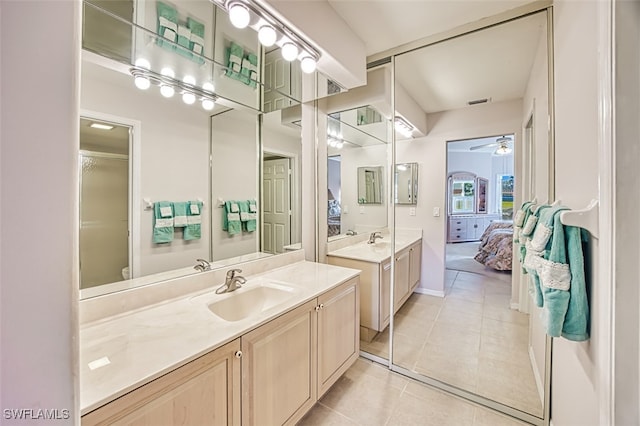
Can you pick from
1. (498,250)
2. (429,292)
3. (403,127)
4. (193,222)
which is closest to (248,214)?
(193,222)

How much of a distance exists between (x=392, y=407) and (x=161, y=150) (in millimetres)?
2214

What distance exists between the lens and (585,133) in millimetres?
954

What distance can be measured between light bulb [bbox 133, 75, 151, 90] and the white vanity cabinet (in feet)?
4.92

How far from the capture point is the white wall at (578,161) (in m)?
0.84

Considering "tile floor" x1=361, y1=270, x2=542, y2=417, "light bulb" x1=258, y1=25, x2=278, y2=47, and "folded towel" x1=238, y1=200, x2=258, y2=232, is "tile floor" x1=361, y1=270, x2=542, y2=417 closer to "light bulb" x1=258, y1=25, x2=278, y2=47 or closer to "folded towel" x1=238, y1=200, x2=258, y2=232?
"folded towel" x1=238, y1=200, x2=258, y2=232

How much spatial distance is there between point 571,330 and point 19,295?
1509 millimetres

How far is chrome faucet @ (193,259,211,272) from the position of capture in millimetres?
1626

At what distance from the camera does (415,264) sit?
3.43 meters

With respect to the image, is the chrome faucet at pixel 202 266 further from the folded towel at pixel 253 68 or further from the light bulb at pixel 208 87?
the folded towel at pixel 253 68

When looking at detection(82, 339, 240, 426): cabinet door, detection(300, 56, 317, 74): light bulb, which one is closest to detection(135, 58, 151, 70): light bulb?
detection(300, 56, 317, 74): light bulb

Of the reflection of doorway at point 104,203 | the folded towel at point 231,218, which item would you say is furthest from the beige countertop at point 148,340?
the folded towel at point 231,218

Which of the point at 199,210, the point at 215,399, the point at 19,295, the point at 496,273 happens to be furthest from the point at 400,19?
the point at 496,273

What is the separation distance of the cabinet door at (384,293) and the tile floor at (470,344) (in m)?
0.22

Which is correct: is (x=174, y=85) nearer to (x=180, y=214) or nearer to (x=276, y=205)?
(x=180, y=214)
